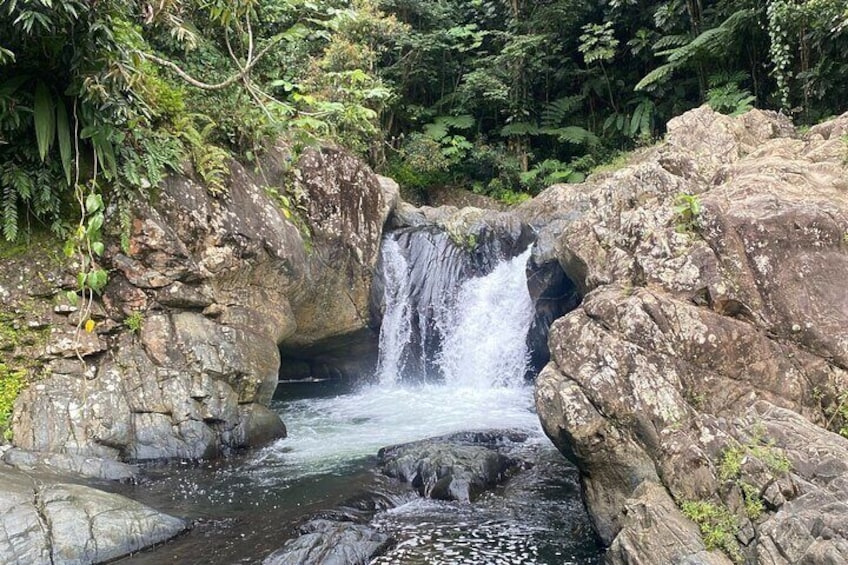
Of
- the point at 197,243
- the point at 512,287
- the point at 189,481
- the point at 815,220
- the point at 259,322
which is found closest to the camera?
the point at 815,220

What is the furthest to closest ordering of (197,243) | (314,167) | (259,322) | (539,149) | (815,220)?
(539,149)
(314,167)
(259,322)
(197,243)
(815,220)

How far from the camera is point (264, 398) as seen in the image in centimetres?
1027

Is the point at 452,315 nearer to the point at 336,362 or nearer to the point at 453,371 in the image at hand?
the point at 453,371

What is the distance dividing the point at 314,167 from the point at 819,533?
33.2 ft

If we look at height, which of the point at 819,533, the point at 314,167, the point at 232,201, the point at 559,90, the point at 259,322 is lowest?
the point at 819,533

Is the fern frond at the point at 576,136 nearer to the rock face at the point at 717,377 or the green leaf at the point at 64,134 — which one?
the rock face at the point at 717,377

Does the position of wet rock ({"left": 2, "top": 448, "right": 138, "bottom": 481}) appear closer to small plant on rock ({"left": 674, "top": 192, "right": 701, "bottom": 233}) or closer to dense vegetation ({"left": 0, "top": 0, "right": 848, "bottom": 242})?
dense vegetation ({"left": 0, "top": 0, "right": 848, "bottom": 242})

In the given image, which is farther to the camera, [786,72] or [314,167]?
[786,72]

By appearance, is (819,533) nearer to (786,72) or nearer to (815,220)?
(815,220)

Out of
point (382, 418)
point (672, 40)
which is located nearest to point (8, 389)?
point (382, 418)

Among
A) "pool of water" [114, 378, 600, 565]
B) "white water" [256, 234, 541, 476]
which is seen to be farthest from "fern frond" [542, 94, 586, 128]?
"pool of water" [114, 378, 600, 565]

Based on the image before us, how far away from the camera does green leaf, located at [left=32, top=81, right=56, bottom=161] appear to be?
24.8 feet

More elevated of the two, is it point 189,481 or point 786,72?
point 786,72

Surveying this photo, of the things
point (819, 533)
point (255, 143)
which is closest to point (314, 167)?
point (255, 143)
